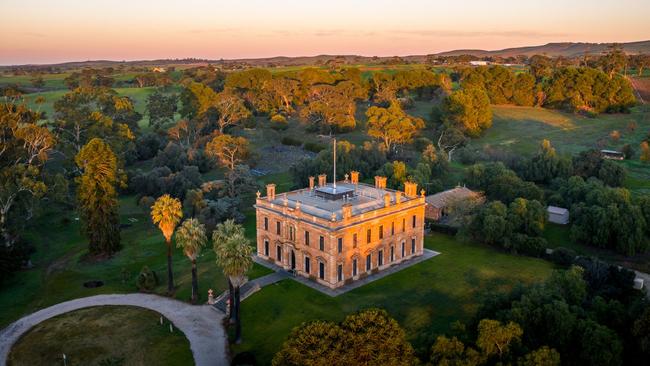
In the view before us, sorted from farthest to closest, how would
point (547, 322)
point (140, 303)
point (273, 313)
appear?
point (140, 303), point (273, 313), point (547, 322)

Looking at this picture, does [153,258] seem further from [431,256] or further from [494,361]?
[494,361]

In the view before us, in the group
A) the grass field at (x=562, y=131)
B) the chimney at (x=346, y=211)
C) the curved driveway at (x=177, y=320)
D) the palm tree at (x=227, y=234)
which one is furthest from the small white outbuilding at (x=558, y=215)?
the curved driveway at (x=177, y=320)

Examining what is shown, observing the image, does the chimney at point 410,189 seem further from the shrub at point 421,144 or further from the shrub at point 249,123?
the shrub at point 249,123

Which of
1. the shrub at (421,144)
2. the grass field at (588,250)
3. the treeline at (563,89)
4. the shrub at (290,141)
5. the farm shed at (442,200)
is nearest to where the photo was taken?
the grass field at (588,250)

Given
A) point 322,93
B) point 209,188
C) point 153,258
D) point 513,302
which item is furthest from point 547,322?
point 322,93

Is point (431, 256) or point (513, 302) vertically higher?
point (513, 302)

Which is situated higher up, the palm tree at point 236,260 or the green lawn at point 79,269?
the palm tree at point 236,260

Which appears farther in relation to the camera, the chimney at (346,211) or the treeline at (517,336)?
the chimney at (346,211)
